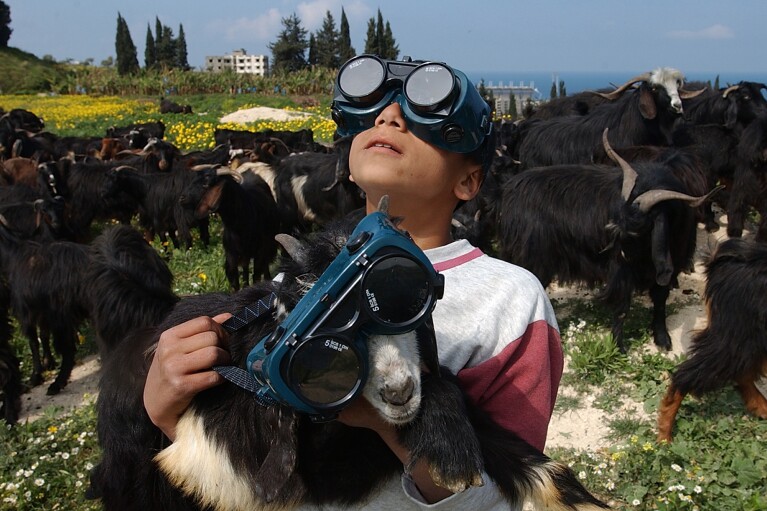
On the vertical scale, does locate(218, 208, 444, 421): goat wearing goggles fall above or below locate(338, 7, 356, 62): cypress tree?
below

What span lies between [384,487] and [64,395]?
18.6ft

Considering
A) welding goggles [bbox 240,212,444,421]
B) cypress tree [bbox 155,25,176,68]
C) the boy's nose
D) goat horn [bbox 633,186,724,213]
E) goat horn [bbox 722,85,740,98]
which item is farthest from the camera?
cypress tree [bbox 155,25,176,68]

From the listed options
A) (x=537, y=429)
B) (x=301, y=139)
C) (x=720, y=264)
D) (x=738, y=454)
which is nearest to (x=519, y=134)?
(x=301, y=139)

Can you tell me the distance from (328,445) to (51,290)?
5.33 metres

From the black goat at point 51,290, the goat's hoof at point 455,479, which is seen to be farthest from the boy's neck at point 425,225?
the black goat at point 51,290

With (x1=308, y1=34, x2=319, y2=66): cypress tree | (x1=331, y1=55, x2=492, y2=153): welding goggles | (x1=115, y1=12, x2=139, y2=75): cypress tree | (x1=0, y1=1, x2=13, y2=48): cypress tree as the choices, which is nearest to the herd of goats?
(x1=331, y1=55, x2=492, y2=153): welding goggles

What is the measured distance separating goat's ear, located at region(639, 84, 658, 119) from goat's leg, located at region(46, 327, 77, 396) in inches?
295

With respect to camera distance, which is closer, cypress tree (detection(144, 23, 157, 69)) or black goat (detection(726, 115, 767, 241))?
black goat (detection(726, 115, 767, 241))

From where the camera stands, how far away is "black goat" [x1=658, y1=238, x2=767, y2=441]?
13.4ft

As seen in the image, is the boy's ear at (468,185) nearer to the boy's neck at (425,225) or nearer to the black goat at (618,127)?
the boy's neck at (425,225)

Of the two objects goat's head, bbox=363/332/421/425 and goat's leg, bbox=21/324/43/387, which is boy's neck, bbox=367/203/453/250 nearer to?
goat's head, bbox=363/332/421/425

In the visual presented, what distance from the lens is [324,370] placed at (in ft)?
3.86

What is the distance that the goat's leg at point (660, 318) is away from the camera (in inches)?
231

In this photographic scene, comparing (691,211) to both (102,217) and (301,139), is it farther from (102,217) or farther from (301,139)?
(301,139)
